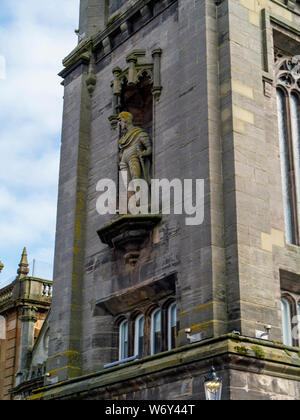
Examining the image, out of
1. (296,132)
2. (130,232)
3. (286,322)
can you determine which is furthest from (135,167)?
(286,322)

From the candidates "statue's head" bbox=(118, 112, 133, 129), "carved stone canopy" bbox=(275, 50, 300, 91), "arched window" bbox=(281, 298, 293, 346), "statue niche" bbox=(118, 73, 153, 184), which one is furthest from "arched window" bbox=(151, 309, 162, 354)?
"carved stone canopy" bbox=(275, 50, 300, 91)

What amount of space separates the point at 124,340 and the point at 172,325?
2412mm

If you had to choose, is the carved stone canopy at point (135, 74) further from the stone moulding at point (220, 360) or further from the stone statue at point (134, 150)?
the stone moulding at point (220, 360)

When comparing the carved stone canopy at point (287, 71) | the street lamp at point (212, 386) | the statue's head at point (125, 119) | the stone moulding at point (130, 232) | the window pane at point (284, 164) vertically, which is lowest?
the street lamp at point (212, 386)

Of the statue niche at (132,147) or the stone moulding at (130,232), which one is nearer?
the stone moulding at (130,232)

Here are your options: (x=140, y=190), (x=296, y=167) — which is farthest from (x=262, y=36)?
(x=140, y=190)

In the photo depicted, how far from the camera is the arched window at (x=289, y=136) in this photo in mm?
22480

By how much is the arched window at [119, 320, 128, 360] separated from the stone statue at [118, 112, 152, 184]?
4.48m

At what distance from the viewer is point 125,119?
25.2 meters

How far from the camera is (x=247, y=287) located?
62.8 ft

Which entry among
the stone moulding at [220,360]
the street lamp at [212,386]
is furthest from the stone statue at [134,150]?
the street lamp at [212,386]

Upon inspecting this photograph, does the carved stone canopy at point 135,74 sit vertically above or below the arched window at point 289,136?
above

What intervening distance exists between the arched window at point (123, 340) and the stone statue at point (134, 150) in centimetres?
448

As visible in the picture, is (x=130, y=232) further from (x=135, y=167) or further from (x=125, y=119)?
(x=125, y=119)
